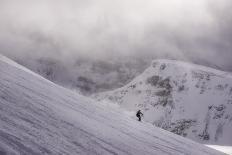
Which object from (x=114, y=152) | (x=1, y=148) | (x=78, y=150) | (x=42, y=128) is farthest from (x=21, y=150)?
(x=114, y=152)

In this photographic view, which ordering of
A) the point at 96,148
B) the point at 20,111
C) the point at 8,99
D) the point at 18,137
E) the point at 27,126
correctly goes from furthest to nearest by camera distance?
1. the point at 8,99
2. the point at 20,111
3. the point at 96,148
4. the point at 27,126
5. the point at 18,137

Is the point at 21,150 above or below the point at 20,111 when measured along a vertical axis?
below

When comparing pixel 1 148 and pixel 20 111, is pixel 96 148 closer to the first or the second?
pixel 20 111

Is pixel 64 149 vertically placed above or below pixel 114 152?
below

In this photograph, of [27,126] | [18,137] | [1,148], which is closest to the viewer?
[1,148]

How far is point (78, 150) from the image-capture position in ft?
67.9

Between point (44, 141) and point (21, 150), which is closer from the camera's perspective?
point (21, 150)

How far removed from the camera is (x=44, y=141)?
19.8 metres

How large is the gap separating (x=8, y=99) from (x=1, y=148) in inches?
566

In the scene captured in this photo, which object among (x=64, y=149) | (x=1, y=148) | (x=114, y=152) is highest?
(x=114, y=152)

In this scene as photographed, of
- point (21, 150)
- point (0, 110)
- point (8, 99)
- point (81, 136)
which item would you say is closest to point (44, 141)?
point (21, 150)

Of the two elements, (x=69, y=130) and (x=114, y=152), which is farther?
(x=69, y=130)

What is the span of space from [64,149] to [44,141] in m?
1.02

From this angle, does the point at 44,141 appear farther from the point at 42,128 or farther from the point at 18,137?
the point at 42,128
